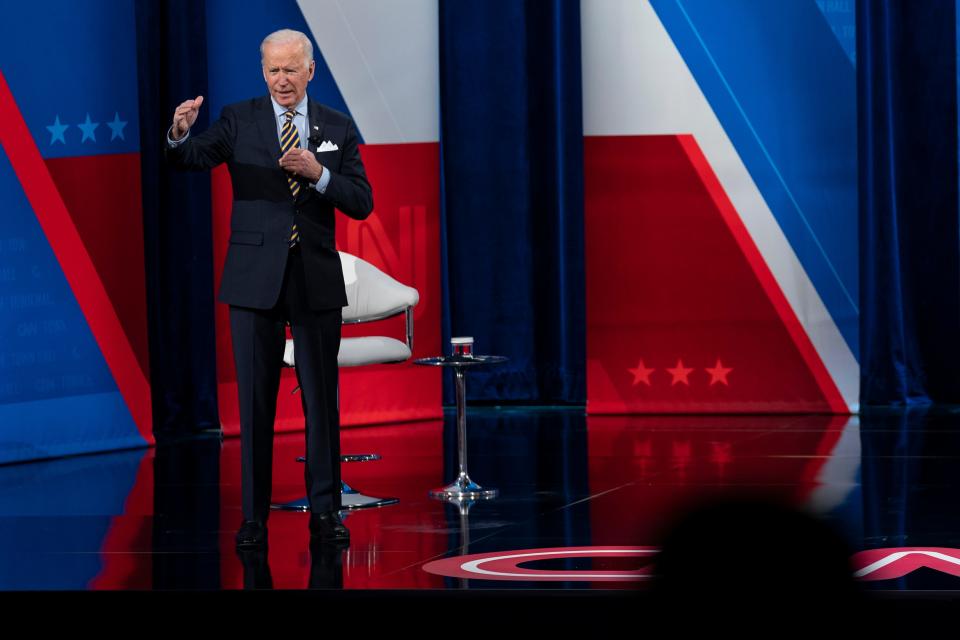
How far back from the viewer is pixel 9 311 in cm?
561

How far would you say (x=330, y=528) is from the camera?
339cm

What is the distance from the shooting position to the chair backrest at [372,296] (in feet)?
15.6

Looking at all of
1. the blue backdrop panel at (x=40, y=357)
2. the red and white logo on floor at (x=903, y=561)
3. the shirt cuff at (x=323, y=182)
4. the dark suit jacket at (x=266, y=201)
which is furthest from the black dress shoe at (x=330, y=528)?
the blue backdrop panel at (x=40, y=357)

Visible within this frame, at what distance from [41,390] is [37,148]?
1.03 meters

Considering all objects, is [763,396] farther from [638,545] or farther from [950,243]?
[638,545]

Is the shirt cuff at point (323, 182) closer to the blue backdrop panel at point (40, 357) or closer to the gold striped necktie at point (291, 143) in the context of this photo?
the gold striped necktie at point (291, 143)

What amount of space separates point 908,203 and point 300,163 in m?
4.99

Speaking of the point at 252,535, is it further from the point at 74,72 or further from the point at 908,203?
the point at 908,203

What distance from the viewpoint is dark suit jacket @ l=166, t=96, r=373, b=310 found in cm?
326

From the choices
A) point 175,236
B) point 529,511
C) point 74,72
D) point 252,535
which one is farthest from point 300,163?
point 175,236

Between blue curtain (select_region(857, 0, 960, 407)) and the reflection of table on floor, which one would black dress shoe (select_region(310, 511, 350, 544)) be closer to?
the reflection of table on floor

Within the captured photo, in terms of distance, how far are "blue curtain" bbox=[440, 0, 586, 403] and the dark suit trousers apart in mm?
4174

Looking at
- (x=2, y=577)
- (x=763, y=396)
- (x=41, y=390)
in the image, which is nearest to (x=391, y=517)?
(x=2, y=577)

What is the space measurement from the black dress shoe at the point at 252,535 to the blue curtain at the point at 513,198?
4258mm
